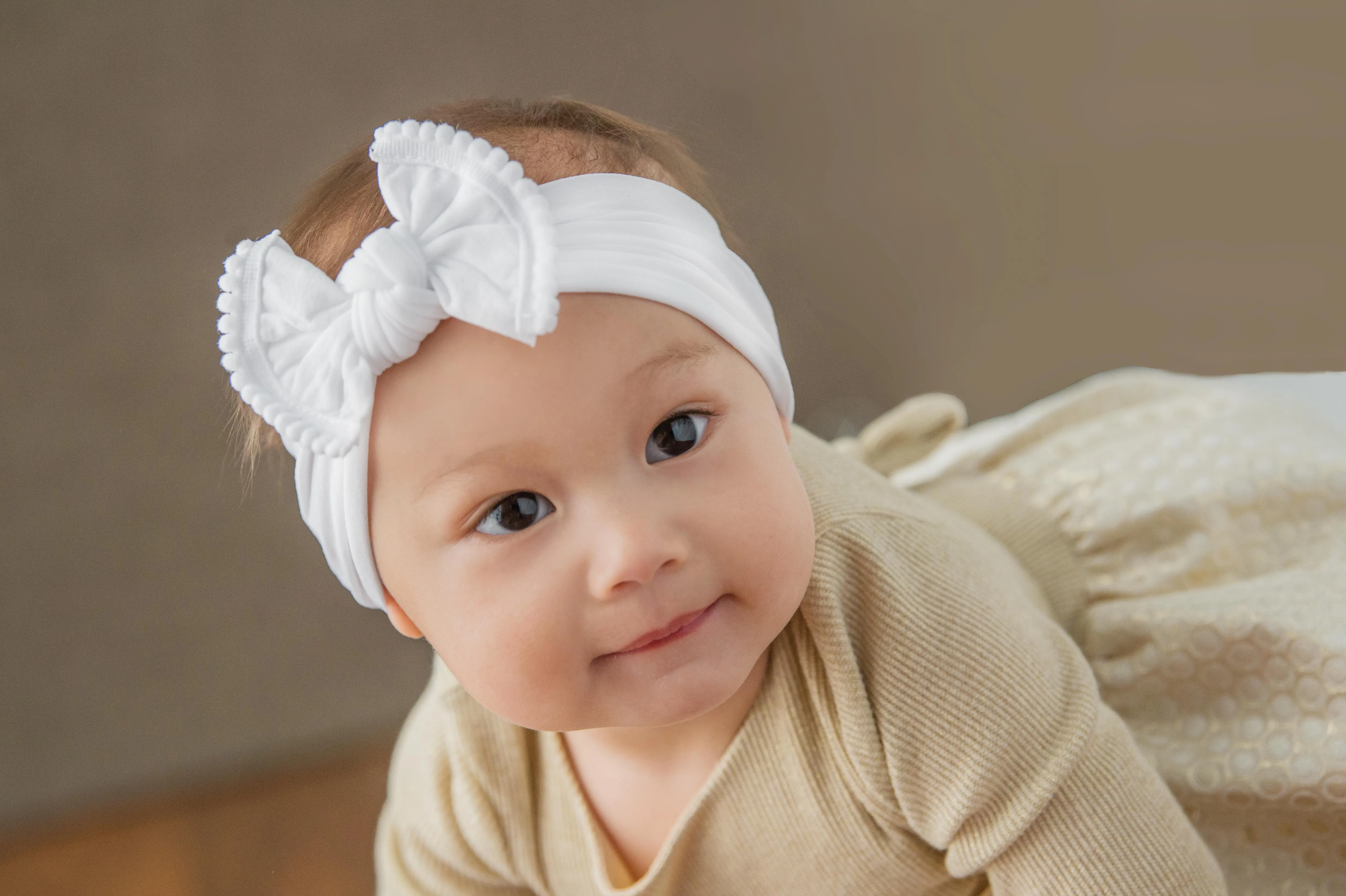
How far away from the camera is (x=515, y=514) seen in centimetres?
66

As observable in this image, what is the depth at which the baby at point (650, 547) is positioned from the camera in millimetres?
625

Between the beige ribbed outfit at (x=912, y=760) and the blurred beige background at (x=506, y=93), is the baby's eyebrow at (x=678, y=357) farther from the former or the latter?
the blurred beige background at (x=506, y=93)

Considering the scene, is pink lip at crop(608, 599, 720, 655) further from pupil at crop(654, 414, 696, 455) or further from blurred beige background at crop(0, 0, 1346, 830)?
blurred beige background at crop(0, 0, 1346, 830)

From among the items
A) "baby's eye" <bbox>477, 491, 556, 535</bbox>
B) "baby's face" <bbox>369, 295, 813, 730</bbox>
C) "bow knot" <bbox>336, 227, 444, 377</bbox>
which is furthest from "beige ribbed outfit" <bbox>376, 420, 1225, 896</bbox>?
"bow knot" <bbox>336, 227, 444, 377</bbox>

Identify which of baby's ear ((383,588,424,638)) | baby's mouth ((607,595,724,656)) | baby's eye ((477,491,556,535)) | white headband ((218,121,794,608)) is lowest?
baby's mouth ((607,595,724,656))

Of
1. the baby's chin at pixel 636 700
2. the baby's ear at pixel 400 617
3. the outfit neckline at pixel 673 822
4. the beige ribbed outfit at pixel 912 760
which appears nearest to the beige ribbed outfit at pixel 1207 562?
the beige ribbed outfit at pixel 912 760

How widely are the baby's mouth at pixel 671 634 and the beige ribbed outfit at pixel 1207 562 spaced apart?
490mm

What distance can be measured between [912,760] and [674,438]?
30 cm

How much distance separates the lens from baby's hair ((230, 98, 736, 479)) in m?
0.69

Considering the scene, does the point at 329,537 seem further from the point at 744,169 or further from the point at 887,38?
the point at 887,38

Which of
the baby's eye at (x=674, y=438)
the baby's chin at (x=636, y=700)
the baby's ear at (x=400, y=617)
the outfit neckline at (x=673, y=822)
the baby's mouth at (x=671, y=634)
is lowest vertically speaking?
the outfit neckline at (x=673, y=822)

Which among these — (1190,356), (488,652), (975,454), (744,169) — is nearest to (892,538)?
(488,652)

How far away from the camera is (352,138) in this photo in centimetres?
95

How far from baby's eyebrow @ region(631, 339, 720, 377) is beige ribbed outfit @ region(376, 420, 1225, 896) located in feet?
0.64
